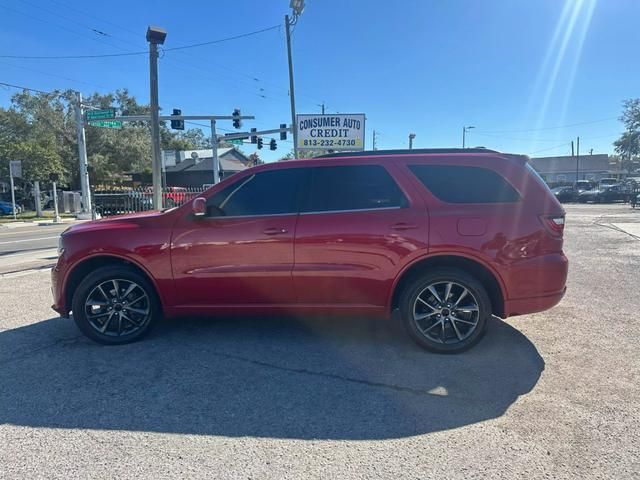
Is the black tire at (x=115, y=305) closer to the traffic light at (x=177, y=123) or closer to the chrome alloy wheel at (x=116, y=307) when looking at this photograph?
the chrome alloy wheel at (x=116, y=307)

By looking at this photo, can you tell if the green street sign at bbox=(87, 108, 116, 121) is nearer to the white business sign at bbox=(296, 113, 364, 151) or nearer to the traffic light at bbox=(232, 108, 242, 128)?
the traffic light at bbox=(232, 108, 242, 128)

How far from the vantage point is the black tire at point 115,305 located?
4199mm

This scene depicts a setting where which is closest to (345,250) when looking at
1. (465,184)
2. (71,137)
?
(465,184)

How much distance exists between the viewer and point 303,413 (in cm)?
304

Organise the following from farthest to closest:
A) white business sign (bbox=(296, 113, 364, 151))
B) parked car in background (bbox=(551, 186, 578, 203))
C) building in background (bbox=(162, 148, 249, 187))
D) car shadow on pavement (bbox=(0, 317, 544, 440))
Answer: building in background (bbox=(162, 148, 249, 187))
parked car in background (bbox=(551, 186, 578, 203))
white business sign (bbox=(296, 113, 364, 151))
car shadow on pavement (bbox=(0, 317, 544, 440))

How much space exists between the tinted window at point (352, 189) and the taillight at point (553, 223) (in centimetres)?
131

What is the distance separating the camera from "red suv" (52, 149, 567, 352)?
3.93m

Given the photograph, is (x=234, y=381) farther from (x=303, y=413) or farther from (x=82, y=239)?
(x=82, y=239)

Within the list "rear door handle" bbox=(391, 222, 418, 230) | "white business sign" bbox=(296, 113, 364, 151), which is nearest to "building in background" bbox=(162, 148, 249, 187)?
"white business sign" bbox=(296, 113, 364, 151)

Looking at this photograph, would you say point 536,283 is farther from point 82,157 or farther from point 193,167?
point 193,167

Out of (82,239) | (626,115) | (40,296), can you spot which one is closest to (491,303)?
(82,239)

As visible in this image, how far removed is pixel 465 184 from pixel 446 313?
1240 millimetres

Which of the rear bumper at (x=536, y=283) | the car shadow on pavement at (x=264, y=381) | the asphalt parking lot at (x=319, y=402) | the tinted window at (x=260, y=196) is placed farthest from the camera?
the tinted window at (x=260, y=196)

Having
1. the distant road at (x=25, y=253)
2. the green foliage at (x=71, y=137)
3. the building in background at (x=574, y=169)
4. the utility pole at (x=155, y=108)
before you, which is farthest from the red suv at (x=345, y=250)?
the building in background at (x=574, y=169)
